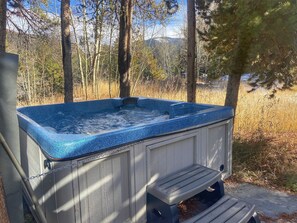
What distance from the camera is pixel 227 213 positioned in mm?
2104

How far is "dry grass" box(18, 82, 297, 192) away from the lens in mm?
3467

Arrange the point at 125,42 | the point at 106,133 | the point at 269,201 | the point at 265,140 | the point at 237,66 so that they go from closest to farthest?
the point at 106,133
the point at 269,201
the point at 237,66
the point at 265,140
the point at 125,42

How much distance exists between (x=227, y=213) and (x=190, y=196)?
318 millimetres

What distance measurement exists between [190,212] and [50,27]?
5668mm

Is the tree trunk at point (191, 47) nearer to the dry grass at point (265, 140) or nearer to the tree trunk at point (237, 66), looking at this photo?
the tree trunk at point (237, 66)

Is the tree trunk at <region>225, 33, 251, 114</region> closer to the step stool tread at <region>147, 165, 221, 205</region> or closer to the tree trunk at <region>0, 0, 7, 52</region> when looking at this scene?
the step stool tread at <region>147, 165, 221, 205</region>

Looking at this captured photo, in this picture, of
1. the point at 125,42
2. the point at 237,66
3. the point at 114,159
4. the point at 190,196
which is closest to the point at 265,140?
the point at 237,66

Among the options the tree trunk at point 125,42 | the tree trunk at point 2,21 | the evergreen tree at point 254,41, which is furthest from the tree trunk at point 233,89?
the tree trunk at point 2,21

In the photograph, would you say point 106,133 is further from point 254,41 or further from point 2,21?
point 2,21

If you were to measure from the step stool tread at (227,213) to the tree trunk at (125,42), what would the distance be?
149 inches

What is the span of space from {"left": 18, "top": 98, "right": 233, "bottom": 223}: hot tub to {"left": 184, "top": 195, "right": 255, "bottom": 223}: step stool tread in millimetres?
518

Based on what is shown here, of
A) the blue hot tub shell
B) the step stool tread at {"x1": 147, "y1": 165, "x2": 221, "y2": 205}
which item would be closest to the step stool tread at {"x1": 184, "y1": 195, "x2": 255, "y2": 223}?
the step stool tread at {"x1": 147, "y1": 165, "x2": 221, "y2": 205}

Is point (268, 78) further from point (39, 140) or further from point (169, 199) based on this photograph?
point (39, 140)

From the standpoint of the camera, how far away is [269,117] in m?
5.41
